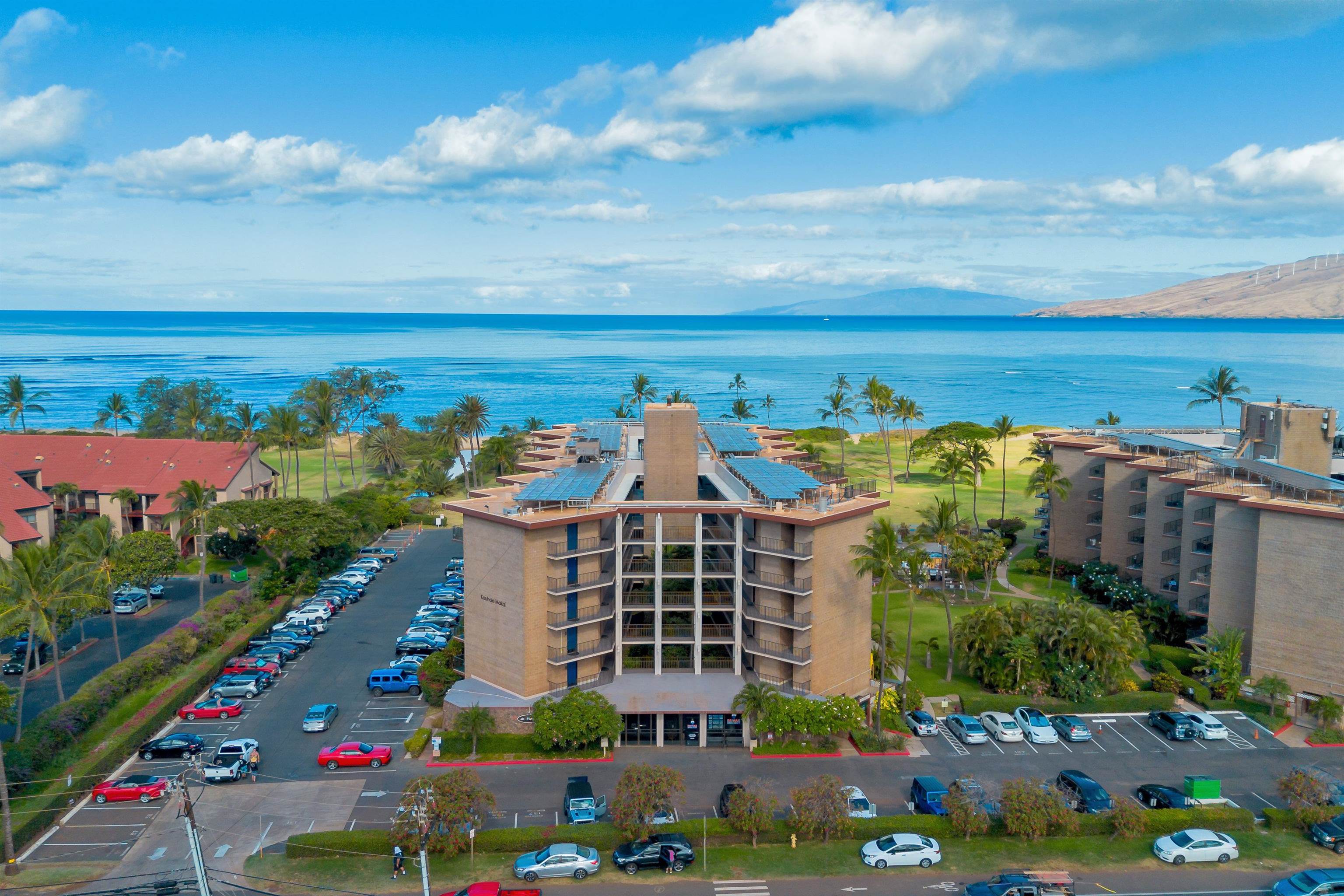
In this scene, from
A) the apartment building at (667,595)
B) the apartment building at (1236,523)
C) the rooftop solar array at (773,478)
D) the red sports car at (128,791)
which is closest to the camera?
the red sports car at (128,791)

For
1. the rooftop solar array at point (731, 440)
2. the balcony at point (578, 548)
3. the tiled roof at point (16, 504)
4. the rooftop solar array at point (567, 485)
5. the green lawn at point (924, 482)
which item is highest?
the rooftop solar array at point (731, 440)

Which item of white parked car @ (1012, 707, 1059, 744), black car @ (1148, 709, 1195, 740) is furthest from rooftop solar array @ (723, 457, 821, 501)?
black car @ (1148, 709, 1195, 740)

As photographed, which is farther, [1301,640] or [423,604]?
[423,604]

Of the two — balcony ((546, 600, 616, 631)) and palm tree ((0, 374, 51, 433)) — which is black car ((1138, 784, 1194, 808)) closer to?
balcony ((546, 600, 616, 631))

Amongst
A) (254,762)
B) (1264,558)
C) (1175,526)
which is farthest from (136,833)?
(1175,526)

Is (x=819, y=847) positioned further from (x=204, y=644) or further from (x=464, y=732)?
(x=204, y=644)

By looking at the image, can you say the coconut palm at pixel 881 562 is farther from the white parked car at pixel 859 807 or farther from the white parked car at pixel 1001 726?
the white parked car at pixel 859 807

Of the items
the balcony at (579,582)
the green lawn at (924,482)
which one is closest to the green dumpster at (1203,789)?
the balcony at (579,582)
